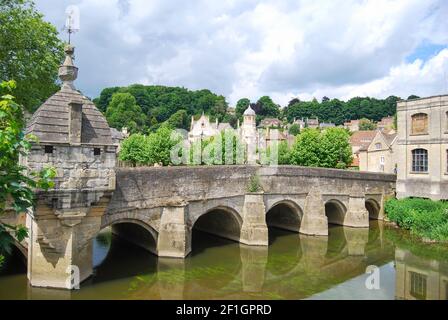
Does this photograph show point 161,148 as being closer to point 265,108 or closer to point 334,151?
point 334,151

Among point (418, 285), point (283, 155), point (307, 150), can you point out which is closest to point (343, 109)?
point (283, 155)

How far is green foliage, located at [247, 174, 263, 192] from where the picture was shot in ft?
66.8

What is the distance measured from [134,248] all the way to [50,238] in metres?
7.08

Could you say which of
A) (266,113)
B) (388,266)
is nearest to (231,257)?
(388,266)

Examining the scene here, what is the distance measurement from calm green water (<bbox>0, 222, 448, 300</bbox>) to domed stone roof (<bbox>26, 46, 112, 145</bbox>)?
526cm

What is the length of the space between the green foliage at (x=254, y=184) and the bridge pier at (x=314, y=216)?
4.17 m

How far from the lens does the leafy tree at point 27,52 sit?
680 inches

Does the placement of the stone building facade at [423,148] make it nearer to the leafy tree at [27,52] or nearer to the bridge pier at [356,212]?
the bridge pier at [356,212]

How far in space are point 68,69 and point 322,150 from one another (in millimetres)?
27634

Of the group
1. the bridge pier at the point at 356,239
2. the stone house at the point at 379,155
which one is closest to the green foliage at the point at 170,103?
the stone house at the point at 379,155

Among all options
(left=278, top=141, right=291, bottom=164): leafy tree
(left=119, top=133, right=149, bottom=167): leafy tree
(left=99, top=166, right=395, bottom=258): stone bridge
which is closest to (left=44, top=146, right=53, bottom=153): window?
(left=99, top=166, right=395, bottom=258): stone bridge

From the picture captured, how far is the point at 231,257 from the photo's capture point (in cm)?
1847

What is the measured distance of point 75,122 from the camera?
12367 millimetres

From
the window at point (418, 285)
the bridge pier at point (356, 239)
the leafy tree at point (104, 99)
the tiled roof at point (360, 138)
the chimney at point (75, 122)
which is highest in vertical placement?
the leafy tree at point (104, 99)
